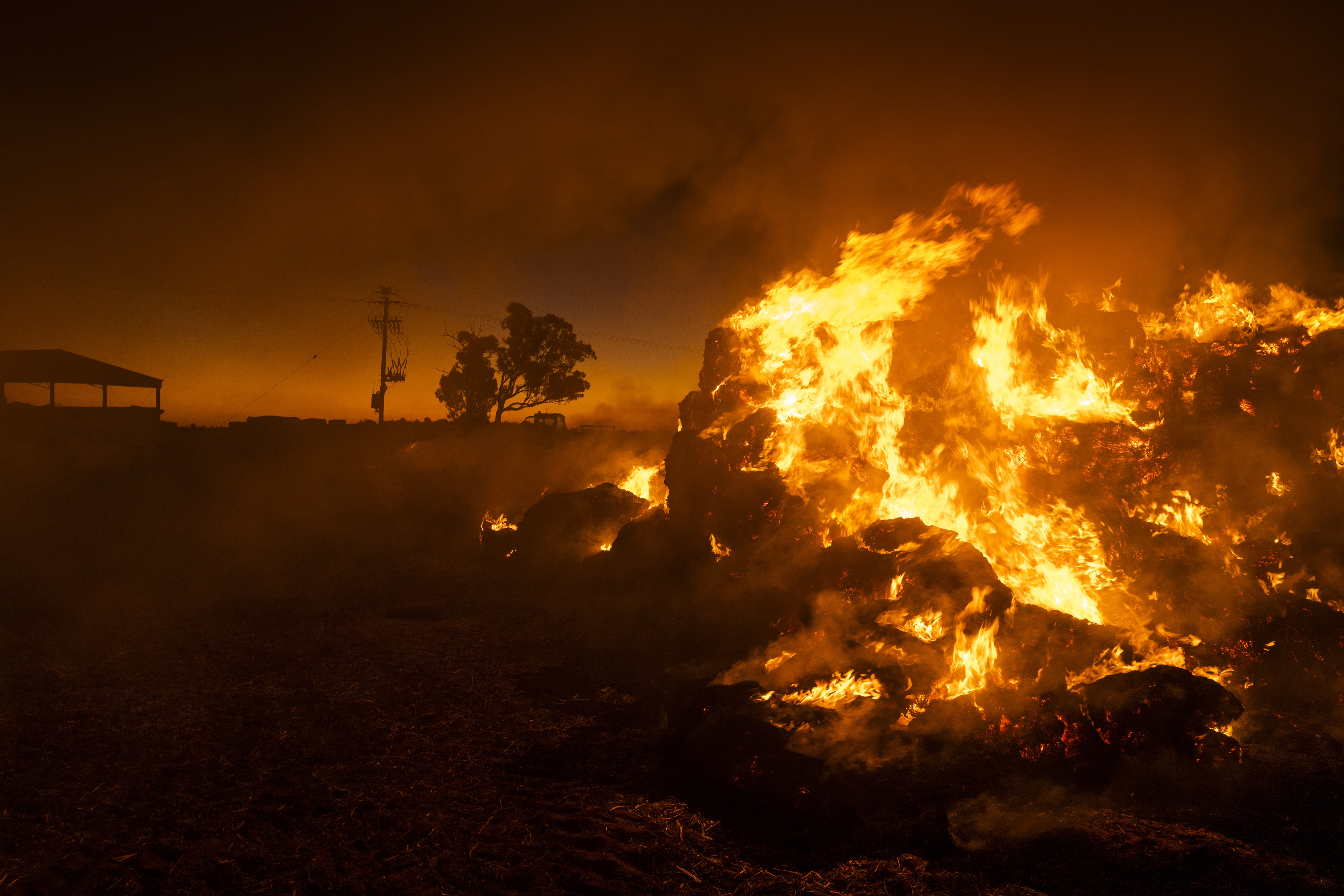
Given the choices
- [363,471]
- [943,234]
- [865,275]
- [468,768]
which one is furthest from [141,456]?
[943,234]

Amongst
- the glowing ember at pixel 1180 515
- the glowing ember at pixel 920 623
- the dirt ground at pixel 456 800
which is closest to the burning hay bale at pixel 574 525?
the dirt ground at pixel 456 800

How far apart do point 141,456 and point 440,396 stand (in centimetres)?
1673

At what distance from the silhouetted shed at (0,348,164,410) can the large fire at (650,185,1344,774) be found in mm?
26456

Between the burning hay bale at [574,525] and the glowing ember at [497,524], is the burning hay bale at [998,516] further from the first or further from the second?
the glowing ember at [497,524]

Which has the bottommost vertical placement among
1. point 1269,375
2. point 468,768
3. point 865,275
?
point 468,768

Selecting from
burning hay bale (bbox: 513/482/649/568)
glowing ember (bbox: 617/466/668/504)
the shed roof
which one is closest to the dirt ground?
burning hay bale (bbox: 513/482/649/568)

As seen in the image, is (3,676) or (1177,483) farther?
(1177,483)

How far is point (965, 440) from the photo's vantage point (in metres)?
10.9

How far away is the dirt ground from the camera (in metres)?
4.79

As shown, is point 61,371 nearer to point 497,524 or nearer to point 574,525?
point 497,524

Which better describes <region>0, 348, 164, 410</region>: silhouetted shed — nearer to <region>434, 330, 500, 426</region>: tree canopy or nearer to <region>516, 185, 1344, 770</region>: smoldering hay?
<region>434, 330, 500, 426</region>: tree canopy

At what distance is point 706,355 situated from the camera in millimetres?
13422

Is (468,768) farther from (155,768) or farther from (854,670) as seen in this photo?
(854,670)

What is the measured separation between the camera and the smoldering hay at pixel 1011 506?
7.32 m
